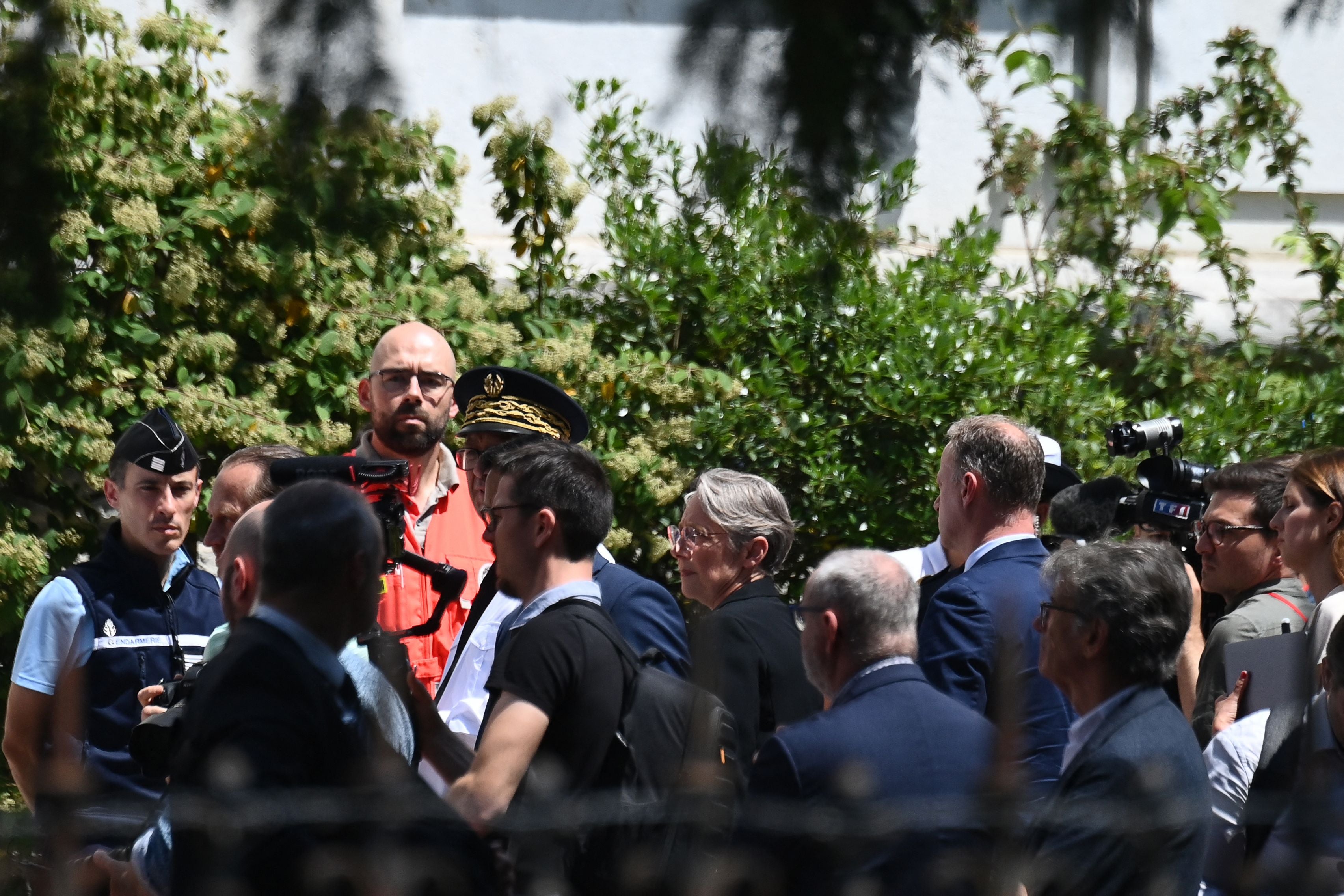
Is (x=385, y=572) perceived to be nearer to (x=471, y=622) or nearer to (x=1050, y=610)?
(x=471, y=622)

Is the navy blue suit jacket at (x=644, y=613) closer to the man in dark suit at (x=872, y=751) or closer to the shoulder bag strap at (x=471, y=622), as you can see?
the shoulder bag strap at (x=471, y=622)

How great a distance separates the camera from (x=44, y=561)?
4969 mm

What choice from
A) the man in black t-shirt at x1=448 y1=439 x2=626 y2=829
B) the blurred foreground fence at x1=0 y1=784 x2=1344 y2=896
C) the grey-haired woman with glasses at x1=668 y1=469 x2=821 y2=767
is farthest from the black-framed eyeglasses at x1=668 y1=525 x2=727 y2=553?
the blurred foreground fence at x1=0 y1=784 x2=1344 y2=896

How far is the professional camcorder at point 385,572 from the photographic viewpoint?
235 cm

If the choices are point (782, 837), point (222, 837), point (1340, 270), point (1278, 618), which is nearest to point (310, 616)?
point (222, 837)

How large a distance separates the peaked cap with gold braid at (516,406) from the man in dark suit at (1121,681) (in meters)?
1.91

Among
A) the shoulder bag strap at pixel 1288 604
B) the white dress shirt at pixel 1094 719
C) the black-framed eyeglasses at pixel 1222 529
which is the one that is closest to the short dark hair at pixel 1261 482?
the black-framed eyeglasses at pixel 1222 529

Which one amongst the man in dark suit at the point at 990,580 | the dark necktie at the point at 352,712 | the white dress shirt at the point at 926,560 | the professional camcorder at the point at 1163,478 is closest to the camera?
the dark necktie at the point at 352,712

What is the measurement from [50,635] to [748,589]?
181 cm

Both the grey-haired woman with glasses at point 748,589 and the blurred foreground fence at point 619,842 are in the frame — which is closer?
the blurred foreground fence at point 619,842

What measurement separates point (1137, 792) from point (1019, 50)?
958 mm

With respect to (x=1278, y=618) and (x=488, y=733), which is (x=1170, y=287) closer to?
(x=1278, y=618)

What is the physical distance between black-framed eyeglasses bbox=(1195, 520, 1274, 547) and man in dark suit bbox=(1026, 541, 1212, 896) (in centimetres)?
98

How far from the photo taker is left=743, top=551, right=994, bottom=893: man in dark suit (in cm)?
159
